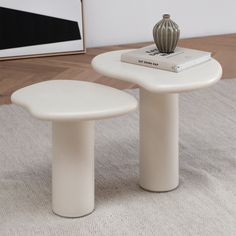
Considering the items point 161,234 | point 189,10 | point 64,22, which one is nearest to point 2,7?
point 64,22

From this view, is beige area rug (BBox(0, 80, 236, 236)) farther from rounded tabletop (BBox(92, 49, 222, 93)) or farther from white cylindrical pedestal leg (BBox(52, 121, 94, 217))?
rounded tabletop (BBox(92, 49, 222, 93))

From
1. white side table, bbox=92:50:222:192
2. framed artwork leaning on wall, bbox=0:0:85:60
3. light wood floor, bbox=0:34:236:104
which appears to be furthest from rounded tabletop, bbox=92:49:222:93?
framed artwork leaning on wall, bbox=0:0:85:60

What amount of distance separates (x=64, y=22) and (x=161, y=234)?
2351 mm

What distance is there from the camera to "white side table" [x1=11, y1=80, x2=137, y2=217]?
6.87ft

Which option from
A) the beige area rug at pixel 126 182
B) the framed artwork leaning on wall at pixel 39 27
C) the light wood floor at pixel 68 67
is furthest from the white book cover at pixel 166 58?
the framed artwork leaning on wall at pixel 39 27

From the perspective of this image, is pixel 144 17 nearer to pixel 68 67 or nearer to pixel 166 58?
pixel 68 67

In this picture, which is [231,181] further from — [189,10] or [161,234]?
[189,10]

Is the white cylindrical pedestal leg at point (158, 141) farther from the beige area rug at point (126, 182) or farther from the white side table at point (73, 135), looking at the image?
the white side table at point (73, 135)

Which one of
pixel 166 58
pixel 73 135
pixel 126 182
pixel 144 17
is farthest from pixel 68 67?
pixel 73 135

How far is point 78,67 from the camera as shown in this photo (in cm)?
398

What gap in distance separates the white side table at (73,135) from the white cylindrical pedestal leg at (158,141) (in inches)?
6.7

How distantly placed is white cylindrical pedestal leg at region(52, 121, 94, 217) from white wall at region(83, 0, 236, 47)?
2265mm

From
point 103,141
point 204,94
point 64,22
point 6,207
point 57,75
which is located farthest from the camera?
point 64,22

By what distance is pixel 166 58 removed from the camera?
7.64ft
